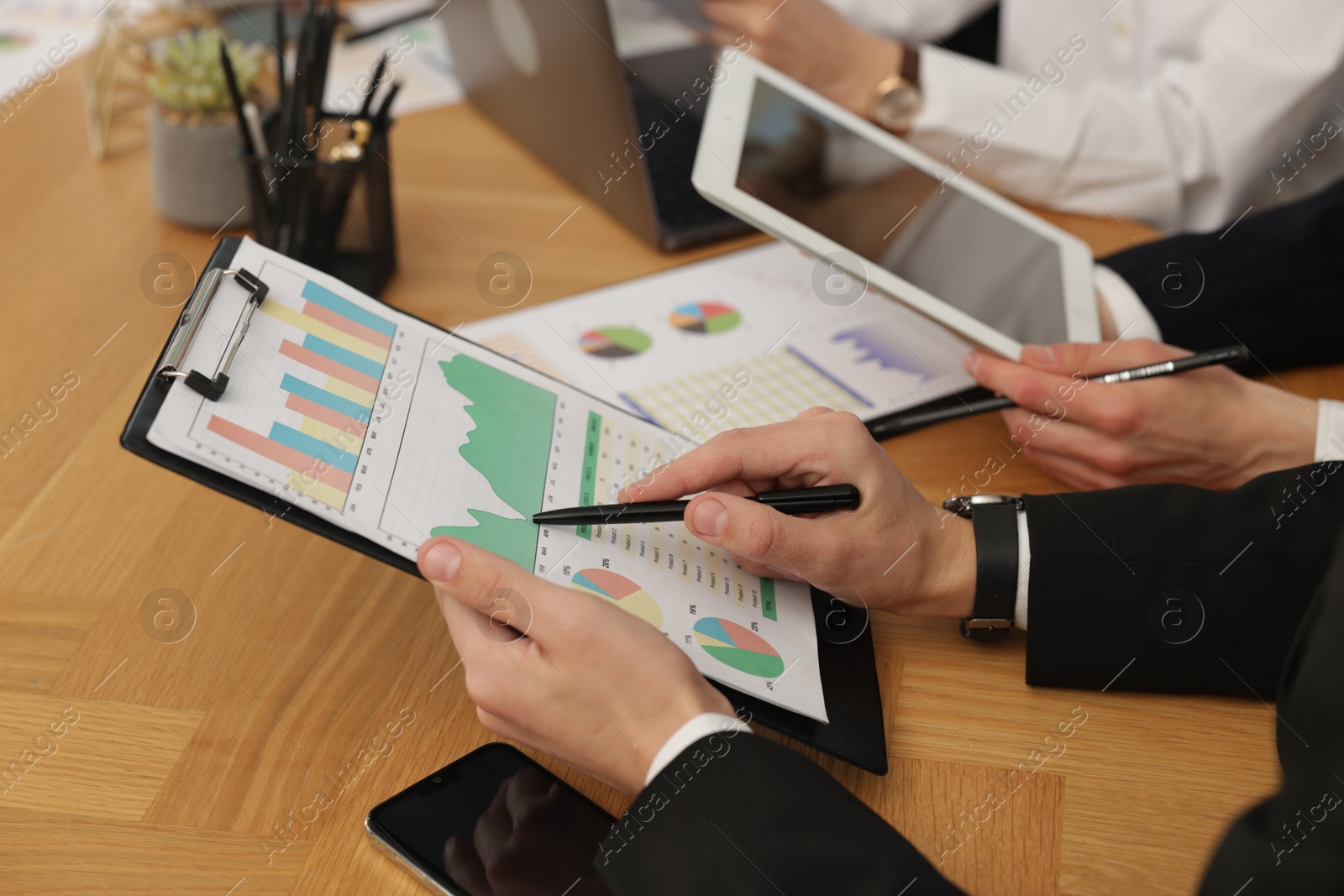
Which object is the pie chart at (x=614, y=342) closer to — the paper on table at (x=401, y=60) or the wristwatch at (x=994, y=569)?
the wristwatch at (x=994, y=569)

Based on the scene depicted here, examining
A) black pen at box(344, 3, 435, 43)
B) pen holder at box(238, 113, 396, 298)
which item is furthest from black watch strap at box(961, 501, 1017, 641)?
black pen at box(344, 3, 435, 43)

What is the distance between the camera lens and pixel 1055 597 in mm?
685

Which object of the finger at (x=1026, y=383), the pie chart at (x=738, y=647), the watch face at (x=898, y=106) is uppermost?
the watch face at (x=898, y=106)

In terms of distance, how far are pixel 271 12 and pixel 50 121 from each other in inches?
14.1

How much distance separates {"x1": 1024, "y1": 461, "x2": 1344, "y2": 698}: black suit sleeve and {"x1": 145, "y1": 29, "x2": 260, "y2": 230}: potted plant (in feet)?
2.80

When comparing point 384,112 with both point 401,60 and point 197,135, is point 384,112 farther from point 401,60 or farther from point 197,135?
point 401,60

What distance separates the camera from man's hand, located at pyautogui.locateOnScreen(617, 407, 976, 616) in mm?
660

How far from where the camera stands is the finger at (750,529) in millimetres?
628

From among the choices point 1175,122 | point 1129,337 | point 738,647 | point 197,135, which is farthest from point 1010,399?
point 197,135

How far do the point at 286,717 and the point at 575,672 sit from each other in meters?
0.21

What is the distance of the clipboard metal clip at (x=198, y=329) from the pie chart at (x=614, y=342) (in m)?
0.37

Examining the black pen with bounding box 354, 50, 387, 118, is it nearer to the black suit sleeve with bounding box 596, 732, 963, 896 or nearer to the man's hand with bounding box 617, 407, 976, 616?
the man's hand with bounding box 617, 407, 976, 616

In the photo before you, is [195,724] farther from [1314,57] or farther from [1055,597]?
[1314,57]

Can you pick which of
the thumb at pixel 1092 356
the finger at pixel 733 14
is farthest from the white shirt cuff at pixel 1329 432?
the finger at pixel 733 14
